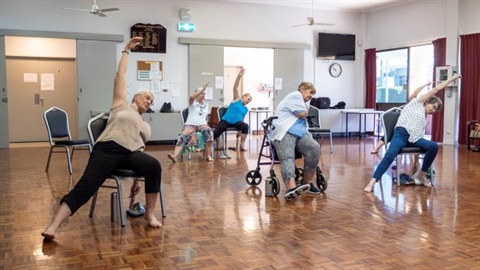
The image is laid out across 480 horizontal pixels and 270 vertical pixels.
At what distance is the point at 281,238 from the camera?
3.43 metres

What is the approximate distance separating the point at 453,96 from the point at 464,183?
17.8ft

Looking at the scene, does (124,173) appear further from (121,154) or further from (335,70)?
(335,70)

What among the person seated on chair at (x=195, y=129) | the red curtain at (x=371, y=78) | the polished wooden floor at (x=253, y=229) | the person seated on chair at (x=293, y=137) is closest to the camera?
the polished wooden floor at (x=253, y=229)

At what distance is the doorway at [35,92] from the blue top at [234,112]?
4572 mm

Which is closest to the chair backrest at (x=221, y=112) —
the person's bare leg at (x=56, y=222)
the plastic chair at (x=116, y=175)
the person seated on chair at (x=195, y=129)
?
the person seated on chair at (x=195, y=129)

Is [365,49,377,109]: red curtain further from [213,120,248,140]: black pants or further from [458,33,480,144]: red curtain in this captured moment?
[213,120,248,140]: black pants

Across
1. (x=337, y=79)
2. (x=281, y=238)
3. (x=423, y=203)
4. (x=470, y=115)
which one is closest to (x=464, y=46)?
(x=470, y=115)

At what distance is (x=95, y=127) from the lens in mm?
4012

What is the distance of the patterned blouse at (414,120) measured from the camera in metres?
5.43

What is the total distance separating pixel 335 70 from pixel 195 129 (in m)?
6.38

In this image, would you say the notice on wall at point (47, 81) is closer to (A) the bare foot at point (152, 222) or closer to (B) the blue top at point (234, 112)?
(B) the blue top at point (234, 112)

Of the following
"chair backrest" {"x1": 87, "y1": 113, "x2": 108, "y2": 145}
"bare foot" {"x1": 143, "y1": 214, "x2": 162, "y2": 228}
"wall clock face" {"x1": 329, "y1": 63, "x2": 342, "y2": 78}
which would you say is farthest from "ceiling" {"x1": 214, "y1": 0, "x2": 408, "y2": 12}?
"bare foot" {"x1": 143, "y1": 214, "x2": 162, "y2": 228}

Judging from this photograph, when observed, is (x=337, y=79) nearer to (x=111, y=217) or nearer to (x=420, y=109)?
(x=420, y=109)

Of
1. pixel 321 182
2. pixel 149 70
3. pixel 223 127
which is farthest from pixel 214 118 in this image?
pixel 321 182
